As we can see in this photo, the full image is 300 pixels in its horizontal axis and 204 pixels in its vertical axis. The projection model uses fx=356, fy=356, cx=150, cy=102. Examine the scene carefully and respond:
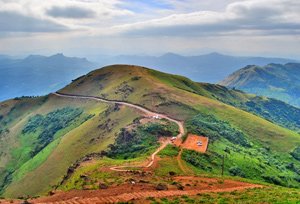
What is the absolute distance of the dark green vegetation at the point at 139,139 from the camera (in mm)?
104438

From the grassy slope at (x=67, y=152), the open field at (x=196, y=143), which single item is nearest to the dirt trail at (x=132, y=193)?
the open field at (x=196, y=143)

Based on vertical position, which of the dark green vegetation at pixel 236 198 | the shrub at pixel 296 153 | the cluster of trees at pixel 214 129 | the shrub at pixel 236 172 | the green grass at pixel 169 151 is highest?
the dark green vegetation at pixel 236 198

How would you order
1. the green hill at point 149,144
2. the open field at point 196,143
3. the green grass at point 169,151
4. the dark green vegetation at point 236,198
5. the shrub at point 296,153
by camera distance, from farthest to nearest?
the shrub at point 296,153, the open field at point 196,143, the green hill at point 149,144, the green grass at point 169,151, the dark green vegetation at point 236,198

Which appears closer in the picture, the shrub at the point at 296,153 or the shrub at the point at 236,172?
the shrub at the point at 236,172

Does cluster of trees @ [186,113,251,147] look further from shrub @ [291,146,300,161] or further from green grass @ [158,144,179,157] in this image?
green grass @ [158,144,179,157]

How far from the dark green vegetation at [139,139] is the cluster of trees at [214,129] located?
319 inches

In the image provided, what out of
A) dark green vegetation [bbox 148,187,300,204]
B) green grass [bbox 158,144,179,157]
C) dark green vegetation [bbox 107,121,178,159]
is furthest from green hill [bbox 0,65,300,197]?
dark green vegetation [bbox 148,187,300,204]

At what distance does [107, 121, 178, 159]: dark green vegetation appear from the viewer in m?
104

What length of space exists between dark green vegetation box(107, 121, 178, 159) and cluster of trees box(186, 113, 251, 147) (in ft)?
26.6

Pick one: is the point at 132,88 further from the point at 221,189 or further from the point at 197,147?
the point at 221,189

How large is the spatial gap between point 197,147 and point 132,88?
90.9 metres

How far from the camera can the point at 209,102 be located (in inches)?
6609

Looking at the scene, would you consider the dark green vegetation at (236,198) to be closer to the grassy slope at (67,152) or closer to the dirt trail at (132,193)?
the dirt trail at (132,193)

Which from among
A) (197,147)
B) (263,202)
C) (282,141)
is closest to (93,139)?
(197,147)
